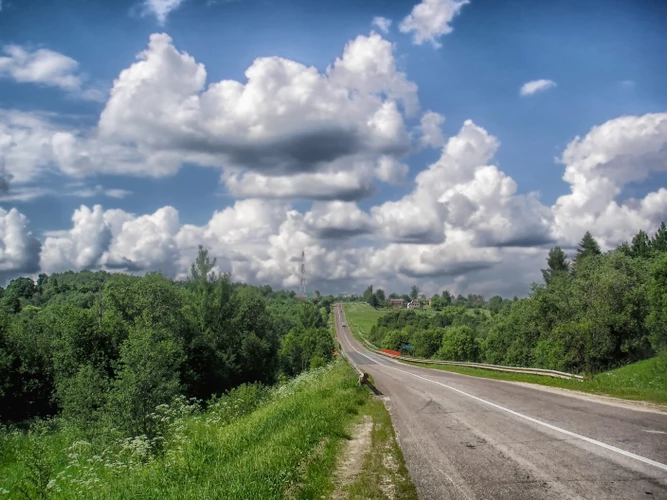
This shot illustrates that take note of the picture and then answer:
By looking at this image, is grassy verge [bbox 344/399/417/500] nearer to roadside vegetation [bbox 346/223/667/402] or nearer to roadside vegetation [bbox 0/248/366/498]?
roadside vegetation [bbox 0/248/366/498]

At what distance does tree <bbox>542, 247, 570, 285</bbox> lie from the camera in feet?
315

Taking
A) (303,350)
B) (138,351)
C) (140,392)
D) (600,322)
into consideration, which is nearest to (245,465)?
(140,392)

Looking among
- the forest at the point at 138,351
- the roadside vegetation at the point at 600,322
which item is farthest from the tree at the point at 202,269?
the roadside vegetation at the point at 600,322

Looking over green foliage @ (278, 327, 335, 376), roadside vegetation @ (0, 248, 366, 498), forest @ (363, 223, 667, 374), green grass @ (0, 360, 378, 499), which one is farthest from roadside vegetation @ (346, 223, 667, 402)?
green foliage @ (278, 327, 335, 376)

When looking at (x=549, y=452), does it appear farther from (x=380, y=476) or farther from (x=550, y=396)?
(x=550, y=396)

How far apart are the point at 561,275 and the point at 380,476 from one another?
293 ft

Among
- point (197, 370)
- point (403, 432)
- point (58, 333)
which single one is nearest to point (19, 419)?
point (58, 333)

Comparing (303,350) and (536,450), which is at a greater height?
(536,450)

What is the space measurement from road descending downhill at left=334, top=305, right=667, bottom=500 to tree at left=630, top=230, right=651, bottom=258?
6960 centimetres

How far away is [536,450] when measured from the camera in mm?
8359

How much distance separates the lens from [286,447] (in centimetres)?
891

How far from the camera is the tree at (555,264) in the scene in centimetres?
9615

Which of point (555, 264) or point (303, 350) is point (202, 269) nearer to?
point (303, 350)

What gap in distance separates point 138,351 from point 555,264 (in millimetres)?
88606
